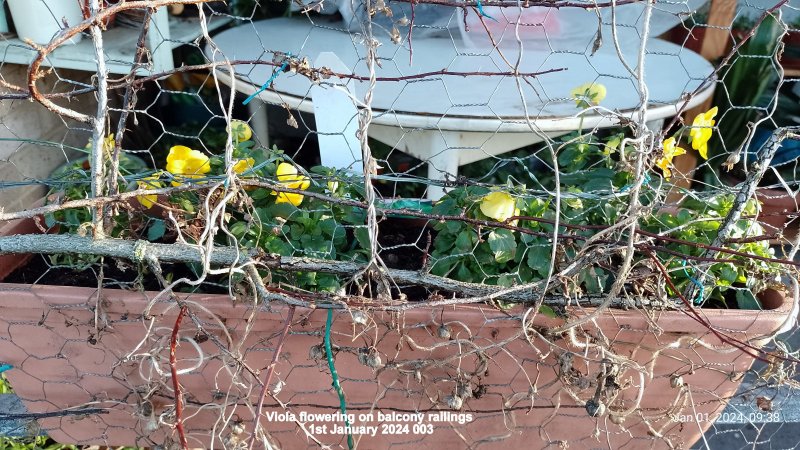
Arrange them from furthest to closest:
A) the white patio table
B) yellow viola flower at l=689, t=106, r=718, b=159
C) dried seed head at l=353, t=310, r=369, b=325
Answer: the white patio table
yellow viola flower at l=689, t=106, r=718, b=159
dried seed head at l=353, t=310, r=369, b=325

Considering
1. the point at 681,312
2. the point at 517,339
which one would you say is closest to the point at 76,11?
the point at 517,339

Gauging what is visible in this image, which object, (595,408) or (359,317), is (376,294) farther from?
(595,408)

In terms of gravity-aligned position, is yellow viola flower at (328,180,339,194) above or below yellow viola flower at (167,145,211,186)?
below

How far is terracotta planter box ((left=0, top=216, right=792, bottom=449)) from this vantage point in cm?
73

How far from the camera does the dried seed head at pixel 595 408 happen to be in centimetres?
70

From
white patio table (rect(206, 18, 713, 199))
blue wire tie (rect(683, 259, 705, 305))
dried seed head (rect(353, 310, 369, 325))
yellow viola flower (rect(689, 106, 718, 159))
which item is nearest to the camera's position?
dried seed head (rect(353, 310, 369, 325))

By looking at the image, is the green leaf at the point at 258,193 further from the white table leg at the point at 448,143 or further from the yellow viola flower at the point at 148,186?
the white table leg at the point at 448,143

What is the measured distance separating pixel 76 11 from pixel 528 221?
123 cm

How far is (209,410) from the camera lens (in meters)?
0.83

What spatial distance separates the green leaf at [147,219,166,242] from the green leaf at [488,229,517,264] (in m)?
0.41

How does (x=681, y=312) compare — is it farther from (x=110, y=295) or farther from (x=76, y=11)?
(x=76, y=11)

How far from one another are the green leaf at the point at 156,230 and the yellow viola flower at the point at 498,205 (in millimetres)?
400

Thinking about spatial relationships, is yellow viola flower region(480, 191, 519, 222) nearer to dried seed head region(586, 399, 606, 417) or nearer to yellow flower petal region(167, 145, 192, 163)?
dried seed head region(586, 399, 606, 417)

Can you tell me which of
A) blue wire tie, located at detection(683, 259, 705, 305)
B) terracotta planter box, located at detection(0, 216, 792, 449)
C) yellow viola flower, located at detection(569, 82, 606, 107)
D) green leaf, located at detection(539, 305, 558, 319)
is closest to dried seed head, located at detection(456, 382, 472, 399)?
terracotta planter box, located at detection(0, 216, 792, 449)
